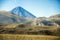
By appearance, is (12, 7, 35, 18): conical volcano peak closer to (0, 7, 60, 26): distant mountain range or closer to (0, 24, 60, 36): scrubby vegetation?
(0, 7, 60, 26): distant mountain range

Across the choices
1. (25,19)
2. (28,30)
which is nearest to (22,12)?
(25,19)

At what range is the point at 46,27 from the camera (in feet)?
28.3

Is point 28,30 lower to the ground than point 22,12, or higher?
lower

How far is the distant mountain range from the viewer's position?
8.64 m

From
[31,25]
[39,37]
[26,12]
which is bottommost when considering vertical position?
[39,37]

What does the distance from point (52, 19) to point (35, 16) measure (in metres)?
0.86

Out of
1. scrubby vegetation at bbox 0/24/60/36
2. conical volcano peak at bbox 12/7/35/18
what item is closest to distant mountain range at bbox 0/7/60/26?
conical volcano peak at bbox 12/7/35/18

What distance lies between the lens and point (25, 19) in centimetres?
862

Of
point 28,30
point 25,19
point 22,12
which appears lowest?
point 28,30

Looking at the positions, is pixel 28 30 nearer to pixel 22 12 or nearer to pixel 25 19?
pixel 25 19

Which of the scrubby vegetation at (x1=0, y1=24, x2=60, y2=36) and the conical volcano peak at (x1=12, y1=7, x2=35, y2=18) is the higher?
the conical volcano peak at (x1=12, y1=7, x2=35, y2=18)

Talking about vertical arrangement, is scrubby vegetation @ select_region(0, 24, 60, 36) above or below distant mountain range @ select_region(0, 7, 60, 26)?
below

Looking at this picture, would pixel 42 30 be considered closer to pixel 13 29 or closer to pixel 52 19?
pixel 52 19

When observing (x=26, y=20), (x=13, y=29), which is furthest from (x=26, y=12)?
(x=13, y=29)
